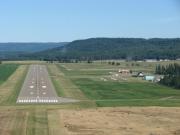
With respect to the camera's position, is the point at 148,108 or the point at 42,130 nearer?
the point at 42,130

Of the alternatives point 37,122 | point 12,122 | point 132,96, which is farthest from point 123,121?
point 132,96

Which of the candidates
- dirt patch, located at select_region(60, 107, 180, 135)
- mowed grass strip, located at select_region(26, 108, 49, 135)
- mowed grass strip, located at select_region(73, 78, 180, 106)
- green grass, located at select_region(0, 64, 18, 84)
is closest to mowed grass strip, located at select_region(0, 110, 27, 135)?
mowed grass strip, located at select_region(26, 108, 49, 135)

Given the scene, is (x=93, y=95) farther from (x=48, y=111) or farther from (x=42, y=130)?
(x=42, y=130)

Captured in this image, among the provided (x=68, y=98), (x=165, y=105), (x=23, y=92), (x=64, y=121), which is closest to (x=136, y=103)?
(x=165, y=105)

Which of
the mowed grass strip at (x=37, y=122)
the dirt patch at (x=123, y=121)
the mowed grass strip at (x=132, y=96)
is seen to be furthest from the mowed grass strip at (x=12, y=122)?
the mowed grass strip at (x=132, y=96)

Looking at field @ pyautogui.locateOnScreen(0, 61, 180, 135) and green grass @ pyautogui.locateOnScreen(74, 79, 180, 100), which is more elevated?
green grass @ pyautogui.locateOnScreen(74, 79, 180, 100)

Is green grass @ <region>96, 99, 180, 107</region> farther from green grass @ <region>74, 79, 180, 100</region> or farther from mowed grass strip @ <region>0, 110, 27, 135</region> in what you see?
mowed grass strip @ <region>0, 110, 27, 135</region>

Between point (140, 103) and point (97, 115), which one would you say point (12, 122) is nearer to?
point (97, 115)

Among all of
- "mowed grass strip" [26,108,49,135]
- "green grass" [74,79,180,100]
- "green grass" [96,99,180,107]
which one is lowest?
"mowed grass strip" [26,108,49,135]
